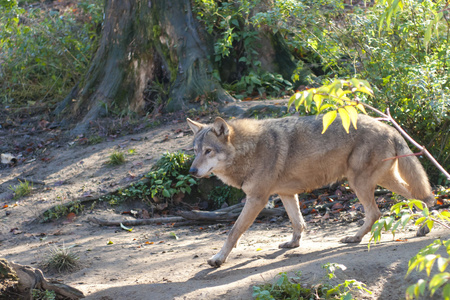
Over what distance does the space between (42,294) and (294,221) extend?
3369mm

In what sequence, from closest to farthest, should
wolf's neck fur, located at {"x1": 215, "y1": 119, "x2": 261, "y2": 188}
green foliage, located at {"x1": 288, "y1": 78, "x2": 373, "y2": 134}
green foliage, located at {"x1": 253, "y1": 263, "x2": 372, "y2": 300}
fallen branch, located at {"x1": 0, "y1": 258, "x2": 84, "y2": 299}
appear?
green foliage, located at {"x1": 288, "y1": 78, "x2": 373, "y2": 134} → green foliage, located at {"x1": 253, "y1": 263, "x2": 372, "y2": 300} → fallen branch, located at {"x1": 0, "y1": 258, "x2": 84, "y2": 299} → wolf's neck fur, located at {"x1": 215, "y1": 119, "x2": 261, "y2": 188}

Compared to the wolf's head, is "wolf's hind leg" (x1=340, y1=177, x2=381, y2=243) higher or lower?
lower

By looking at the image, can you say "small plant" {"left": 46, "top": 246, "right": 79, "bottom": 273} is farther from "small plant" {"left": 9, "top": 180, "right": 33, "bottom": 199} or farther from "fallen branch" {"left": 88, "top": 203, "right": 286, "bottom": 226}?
"small plant" {"left": 9, "top": 180, "right": 33, "bottom": 199}

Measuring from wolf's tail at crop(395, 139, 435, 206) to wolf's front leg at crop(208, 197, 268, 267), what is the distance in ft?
6.20

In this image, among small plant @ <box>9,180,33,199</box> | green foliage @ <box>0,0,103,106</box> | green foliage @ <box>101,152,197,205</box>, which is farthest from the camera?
green foliage @ <box>0,0,103,106</box>

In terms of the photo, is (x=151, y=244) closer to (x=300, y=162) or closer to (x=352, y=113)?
(x=300, y=162)

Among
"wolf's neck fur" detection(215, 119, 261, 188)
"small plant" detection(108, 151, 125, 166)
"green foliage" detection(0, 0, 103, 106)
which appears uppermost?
"green foliage" detection(0, 0, 103, 106)

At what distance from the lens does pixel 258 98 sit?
36.7 feet

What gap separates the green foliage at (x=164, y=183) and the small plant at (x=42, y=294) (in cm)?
367

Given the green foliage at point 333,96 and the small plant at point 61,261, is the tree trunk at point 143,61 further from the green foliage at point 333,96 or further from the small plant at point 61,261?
the green foliage at point 333,96

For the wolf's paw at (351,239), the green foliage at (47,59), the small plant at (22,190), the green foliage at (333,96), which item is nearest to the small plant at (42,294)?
the green foliage at (333,96)

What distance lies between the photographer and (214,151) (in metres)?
6.24

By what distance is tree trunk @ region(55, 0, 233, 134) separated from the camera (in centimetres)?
1158

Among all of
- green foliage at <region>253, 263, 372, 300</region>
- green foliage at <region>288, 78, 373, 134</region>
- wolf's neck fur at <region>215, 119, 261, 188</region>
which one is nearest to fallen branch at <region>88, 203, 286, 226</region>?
wolf's neck fur at <region>215, 119, 261, 188</region>
